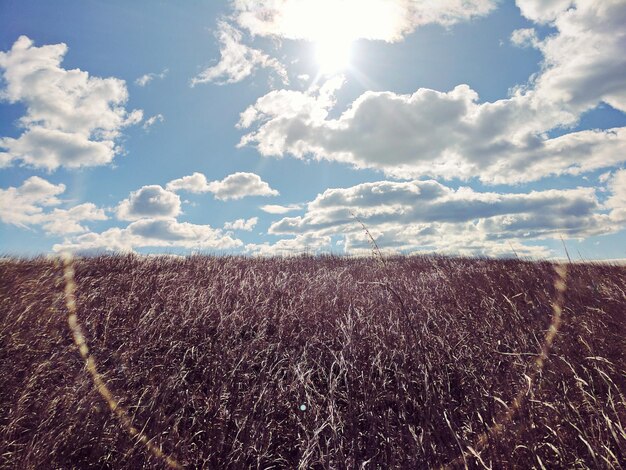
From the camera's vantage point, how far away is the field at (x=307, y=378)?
137 inches

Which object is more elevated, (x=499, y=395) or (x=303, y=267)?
(x=303, y=267)

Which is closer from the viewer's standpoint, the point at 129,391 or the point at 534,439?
the point at 534,439

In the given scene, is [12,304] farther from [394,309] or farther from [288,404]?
[394,309]

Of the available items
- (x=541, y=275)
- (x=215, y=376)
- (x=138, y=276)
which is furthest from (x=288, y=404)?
(x=541, y=275)

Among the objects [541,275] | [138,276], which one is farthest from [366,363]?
[541,275]

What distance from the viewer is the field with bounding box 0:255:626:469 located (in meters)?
3.47

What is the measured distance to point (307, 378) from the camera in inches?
168

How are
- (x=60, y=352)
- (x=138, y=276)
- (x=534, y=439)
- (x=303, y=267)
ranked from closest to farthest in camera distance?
1. (x=534, y=439)
2. (x=60, y=352)
3. (x=138, y=276)
4. (x=303, y=267)

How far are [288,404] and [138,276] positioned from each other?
5600 mm

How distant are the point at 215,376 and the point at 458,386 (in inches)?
118

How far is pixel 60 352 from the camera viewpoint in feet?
17.0

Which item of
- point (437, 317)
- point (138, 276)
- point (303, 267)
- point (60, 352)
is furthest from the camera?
point (303, 267)

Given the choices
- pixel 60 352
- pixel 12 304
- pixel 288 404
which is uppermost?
pixel 12 304

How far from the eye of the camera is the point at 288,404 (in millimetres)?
4109
